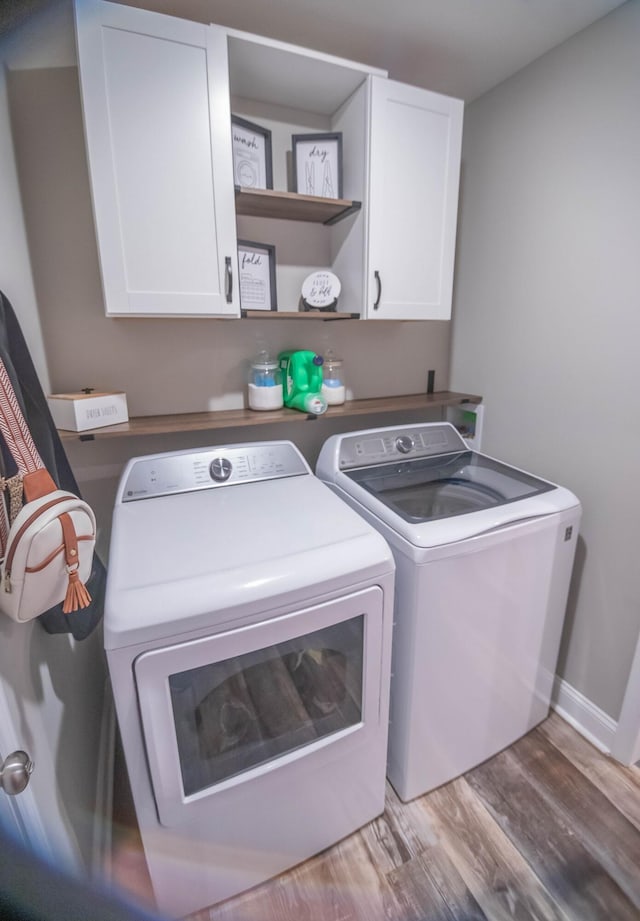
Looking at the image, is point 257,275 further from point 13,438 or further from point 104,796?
point 104,796

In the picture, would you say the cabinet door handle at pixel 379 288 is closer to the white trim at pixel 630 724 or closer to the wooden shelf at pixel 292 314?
the wooden shelf at pixel 292 314

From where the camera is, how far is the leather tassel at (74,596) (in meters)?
0.72

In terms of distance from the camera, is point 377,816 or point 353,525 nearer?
point 353,525

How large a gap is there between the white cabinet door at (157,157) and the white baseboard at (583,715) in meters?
1.96

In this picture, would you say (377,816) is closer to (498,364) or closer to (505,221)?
(498,364)

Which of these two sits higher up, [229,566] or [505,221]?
[505,221]

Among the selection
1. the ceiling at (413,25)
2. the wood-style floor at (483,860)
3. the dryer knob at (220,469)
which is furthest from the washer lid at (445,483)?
the ceiling at (413,25)

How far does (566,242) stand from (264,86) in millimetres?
1191

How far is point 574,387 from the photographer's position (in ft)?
5.00

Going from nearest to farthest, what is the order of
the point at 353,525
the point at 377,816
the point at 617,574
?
the point at 353,525, the point at 377,816, the point at 617,574

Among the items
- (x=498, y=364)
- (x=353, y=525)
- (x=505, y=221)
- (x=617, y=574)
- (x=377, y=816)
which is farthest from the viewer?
(x=498, y=364)

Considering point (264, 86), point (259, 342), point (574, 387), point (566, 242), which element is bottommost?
point (574, 387)

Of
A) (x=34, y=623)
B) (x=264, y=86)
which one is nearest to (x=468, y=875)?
(x=34, y=623)

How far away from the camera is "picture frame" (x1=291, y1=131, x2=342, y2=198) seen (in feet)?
5.03
